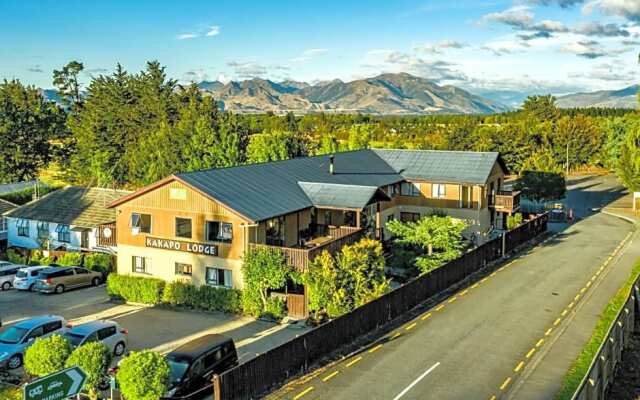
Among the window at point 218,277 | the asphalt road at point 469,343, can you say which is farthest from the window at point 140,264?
the asphalt road at point 469,343

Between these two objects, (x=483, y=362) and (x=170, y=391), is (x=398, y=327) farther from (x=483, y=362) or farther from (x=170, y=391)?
(x=170, y=391)

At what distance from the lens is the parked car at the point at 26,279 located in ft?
122

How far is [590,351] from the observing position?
24500mm

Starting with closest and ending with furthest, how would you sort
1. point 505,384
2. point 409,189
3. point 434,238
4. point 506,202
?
point 505,384 → point 434,238 → point 409,189 → point 506,202

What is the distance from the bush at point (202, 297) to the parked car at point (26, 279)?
9.65m

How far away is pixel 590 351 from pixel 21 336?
76.3 feet

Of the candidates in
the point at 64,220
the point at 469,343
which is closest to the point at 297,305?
the point at 469,343

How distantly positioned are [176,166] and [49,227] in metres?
22.3

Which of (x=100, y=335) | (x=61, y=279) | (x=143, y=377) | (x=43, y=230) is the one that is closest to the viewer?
(x=143, y=377)

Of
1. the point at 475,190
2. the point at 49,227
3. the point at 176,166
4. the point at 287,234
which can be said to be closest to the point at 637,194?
the point at 475,190

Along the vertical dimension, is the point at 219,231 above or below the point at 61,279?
above

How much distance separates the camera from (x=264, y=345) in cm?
2695

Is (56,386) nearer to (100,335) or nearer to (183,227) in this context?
(100,335)

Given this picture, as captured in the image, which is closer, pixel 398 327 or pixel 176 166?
pixel 398 327
